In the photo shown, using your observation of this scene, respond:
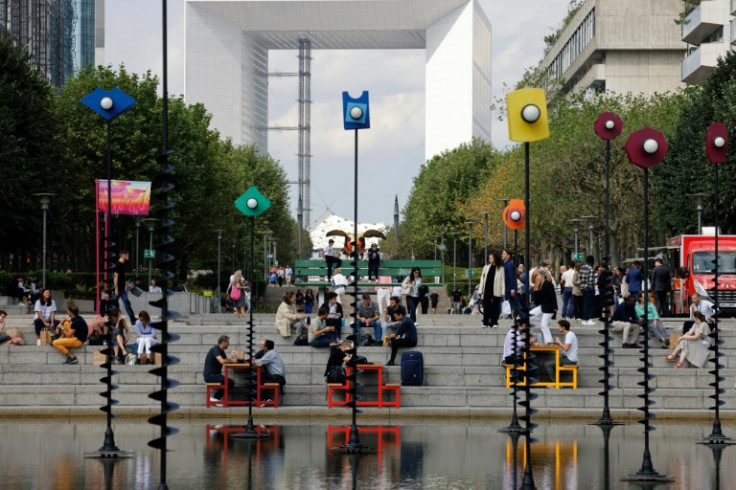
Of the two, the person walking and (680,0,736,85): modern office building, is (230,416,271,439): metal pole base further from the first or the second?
(680,0,736,85): modern office building

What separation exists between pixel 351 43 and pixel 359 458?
529 ft

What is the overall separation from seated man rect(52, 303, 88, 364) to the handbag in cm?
553

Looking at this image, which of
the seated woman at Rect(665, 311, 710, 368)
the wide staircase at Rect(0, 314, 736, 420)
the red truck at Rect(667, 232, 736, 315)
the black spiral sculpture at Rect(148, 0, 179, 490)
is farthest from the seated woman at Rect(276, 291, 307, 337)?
the red truck at Rect(667, 232, 736, 315)

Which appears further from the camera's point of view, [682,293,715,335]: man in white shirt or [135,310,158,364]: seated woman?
[682,293,715,335]: man in white shirt

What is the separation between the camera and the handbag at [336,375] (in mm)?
25703

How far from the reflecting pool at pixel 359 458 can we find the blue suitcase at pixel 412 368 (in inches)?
126

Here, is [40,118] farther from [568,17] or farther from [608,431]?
[568,17]

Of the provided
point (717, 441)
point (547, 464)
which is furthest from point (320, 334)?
point (547, 464)

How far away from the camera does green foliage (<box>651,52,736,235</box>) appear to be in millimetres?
54031

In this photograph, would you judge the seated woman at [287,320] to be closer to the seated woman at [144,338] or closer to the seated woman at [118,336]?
the seated woman at [144,338]

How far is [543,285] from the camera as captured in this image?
1179 inches

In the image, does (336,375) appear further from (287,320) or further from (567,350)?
(567,350)

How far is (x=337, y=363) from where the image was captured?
26.1 metres

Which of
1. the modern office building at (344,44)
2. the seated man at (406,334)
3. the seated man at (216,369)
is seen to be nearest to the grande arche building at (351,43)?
the modern office building at (344,44)
